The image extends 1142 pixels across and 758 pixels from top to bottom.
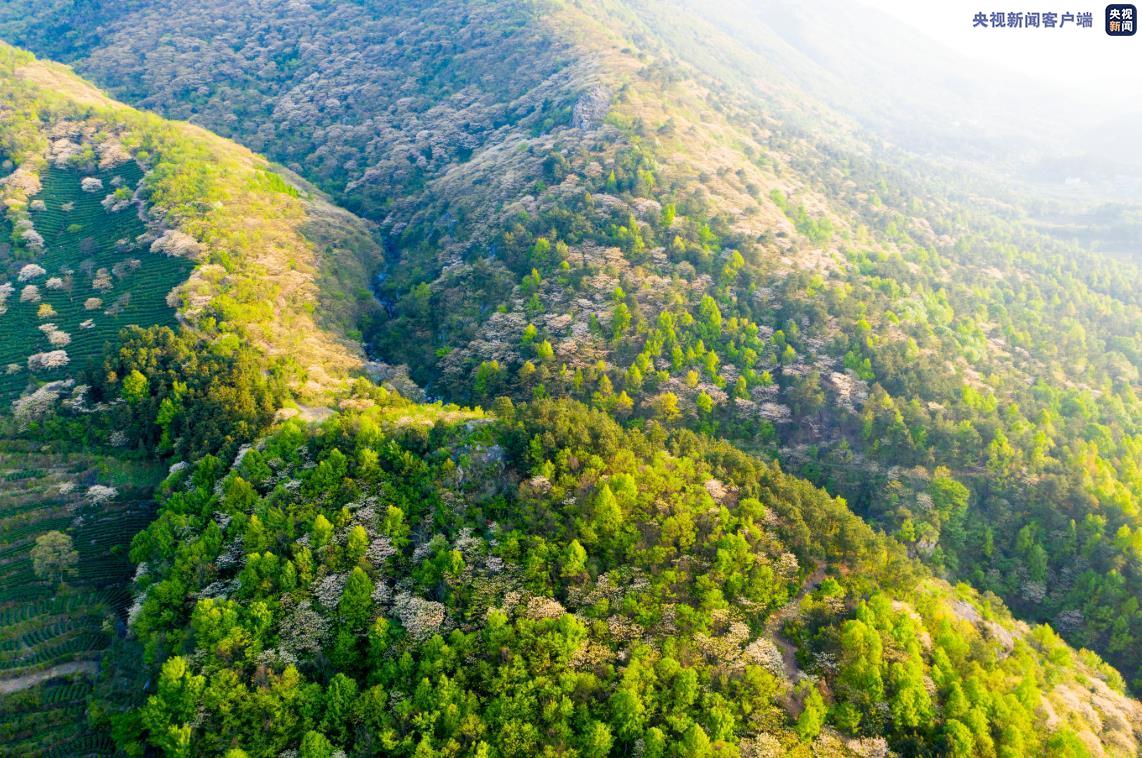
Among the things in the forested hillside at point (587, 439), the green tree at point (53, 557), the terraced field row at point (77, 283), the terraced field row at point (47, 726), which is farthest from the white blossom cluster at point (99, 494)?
the terraced field row at point (77, 283)

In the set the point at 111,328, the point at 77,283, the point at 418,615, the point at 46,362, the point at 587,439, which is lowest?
the point at 418,615

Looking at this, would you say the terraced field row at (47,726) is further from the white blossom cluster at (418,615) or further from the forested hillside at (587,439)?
the white blossom cluster at (418,615)

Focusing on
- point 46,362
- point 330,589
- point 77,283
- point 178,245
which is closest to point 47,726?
point 330,589

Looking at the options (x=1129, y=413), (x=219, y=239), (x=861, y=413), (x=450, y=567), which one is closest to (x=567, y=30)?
(x=219, y=239)

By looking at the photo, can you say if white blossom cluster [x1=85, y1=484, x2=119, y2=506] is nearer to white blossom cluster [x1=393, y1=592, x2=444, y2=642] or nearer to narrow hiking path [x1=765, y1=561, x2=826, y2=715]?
white blossom cluster [x1=393, y1=592, x2=444, y2=642]

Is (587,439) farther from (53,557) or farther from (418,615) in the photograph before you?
(53,557)

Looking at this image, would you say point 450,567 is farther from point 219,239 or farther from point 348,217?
point 348,217
